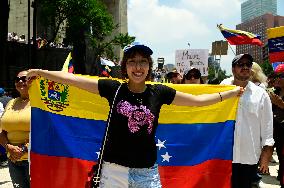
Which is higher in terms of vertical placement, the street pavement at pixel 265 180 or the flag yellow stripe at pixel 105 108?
the flag yellow stripe at pixel 105 108

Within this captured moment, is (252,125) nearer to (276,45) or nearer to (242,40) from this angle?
(242,40)

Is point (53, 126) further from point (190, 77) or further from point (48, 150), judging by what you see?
point (190, 77)

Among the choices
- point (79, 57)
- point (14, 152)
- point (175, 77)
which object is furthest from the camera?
point (79, 57)

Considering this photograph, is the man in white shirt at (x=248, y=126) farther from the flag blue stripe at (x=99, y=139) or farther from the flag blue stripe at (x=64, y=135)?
the flag blue stripe at (x=64, y=135)

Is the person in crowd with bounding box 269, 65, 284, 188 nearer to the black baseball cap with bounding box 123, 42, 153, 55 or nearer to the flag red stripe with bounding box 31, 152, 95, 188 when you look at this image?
→ the flag red stripe with bounding box 31, 152, 95, 188

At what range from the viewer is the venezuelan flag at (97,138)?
4.60 metres

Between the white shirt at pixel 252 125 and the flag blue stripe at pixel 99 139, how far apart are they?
0.70ft

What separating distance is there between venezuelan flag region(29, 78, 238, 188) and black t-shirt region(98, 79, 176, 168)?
1.75m

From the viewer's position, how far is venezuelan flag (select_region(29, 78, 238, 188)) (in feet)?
15.1

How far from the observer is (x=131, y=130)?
2951mm

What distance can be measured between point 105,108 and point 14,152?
1.10m

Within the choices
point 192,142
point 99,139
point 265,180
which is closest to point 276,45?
point 265,180

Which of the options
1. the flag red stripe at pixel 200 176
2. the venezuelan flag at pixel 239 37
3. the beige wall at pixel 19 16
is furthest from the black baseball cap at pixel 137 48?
the beige wall at pixel 19 16

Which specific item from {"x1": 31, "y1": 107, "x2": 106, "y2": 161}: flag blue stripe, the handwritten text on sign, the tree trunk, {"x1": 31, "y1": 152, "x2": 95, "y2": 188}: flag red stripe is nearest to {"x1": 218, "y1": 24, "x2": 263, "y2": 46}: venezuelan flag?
the handwritten text on sign
